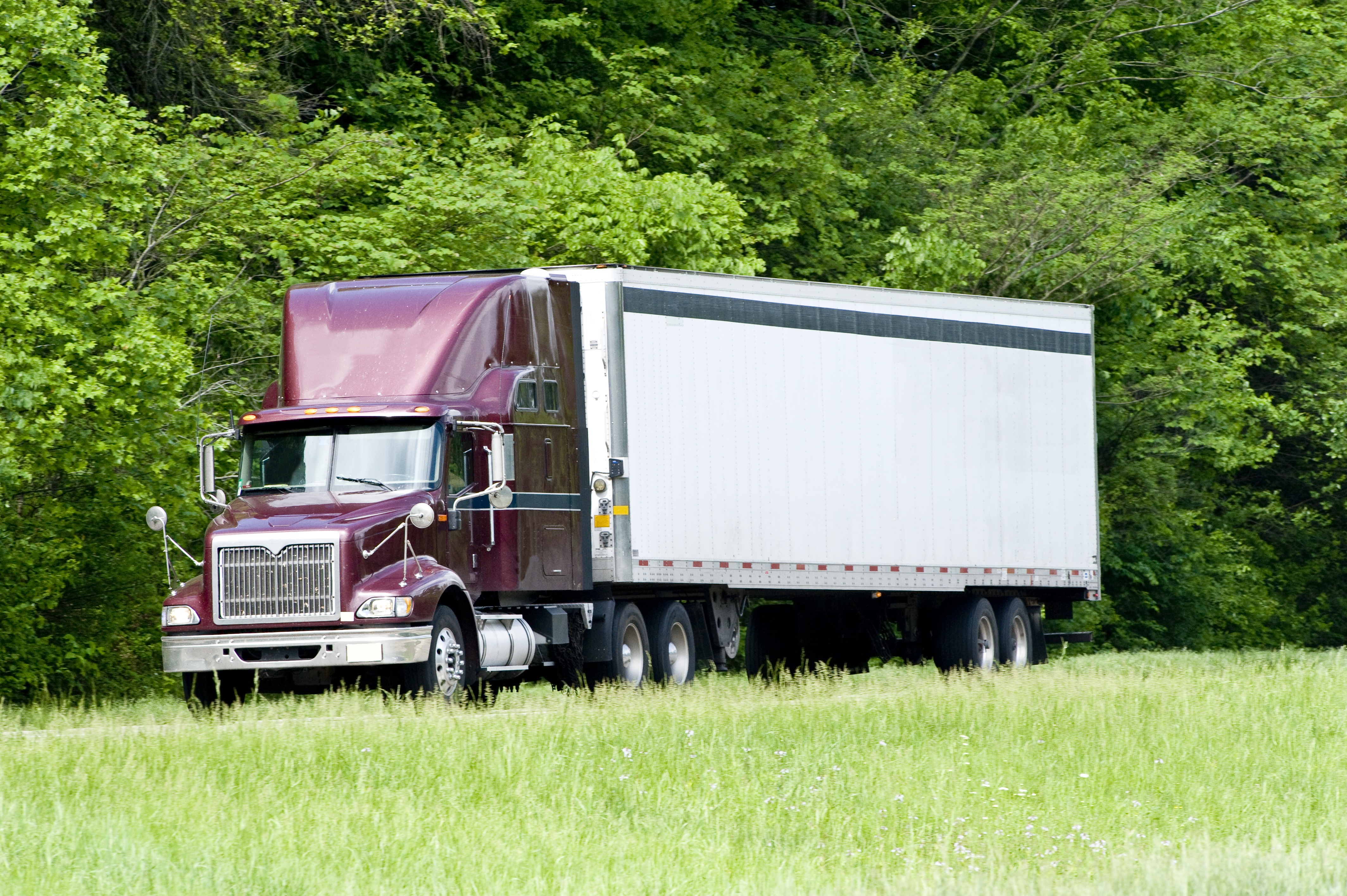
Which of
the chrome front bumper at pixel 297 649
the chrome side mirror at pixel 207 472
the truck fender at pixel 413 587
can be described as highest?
the chrome side mirror at pixel 207 472

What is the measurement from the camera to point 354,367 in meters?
17.4

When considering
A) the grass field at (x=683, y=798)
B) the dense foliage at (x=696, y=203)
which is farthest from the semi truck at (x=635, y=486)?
the dense foliage at (x=696, y=203)

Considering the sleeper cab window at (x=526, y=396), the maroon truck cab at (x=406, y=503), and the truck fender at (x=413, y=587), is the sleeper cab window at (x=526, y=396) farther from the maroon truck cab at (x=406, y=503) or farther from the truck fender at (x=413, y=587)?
the truck fender at (x=413, y=587)

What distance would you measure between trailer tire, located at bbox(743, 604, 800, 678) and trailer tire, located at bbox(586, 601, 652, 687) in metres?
4.13

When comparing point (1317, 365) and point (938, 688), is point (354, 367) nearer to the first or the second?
point (938, 688)

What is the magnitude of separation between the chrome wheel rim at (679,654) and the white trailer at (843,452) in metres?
0.42

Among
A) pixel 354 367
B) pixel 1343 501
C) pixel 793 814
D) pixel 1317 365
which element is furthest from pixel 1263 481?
pixel 793 814

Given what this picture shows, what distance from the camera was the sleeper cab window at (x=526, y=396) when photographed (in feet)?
57.7

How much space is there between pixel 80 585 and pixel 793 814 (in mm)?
15388

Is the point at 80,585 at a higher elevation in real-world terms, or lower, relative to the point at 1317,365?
lower

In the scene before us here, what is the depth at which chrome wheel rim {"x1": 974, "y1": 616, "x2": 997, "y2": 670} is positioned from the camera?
22641 millimetres

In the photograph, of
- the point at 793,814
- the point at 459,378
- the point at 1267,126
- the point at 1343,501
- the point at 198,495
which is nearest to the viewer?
the point at 793,814

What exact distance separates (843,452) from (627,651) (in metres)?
3.27

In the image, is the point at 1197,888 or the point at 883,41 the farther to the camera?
the point at 883,41
